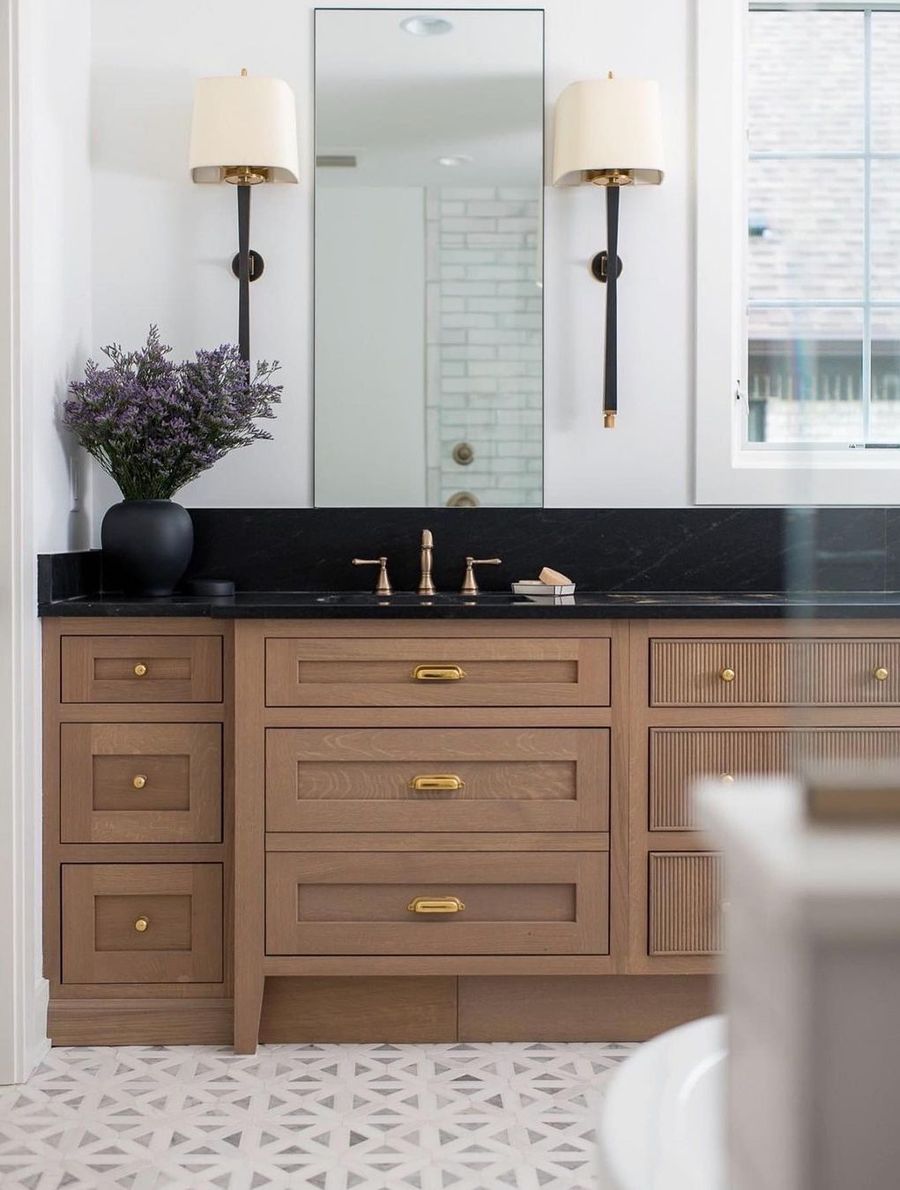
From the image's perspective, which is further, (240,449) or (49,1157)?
(240,449)

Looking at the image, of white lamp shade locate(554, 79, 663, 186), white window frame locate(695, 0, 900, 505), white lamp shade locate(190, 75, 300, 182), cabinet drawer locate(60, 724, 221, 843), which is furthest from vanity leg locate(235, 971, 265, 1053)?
white lamp shade locate(554, 79, 663, 186)

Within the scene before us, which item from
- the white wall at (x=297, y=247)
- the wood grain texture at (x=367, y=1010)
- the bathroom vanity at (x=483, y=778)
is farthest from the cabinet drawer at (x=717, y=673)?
the wood grain texture at (x=367, y=1010)

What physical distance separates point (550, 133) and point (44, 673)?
178cm

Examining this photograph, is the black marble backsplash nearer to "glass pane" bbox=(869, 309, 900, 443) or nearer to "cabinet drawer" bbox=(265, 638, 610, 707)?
"cabinet drawer" bbox=(265, 638, 610, 707)

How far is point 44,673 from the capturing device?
8.72 ft

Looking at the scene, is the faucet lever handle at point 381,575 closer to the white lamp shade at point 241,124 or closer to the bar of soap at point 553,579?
the bar of soap at point 553,579

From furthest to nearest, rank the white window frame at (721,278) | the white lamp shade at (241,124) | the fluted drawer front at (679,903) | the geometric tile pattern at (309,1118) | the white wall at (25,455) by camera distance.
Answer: the white window frame at (721,278) → the white lamp shade at (241,124) → the fluted drawer front at (679,903) → the white wall at (25,455) → the geometric tile pattern at (309,1118)

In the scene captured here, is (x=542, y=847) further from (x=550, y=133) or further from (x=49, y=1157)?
(x=550, y=133)

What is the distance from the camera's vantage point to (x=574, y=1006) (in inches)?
107

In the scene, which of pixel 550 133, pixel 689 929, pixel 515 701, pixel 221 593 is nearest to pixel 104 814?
pixel 221 593

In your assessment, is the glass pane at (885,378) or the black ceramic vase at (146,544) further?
the black ceramic vase at (146,544)

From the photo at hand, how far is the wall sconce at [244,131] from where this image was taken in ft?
9.76

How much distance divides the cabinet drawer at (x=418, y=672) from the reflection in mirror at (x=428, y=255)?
26.1 inches

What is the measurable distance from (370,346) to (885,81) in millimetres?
2609
